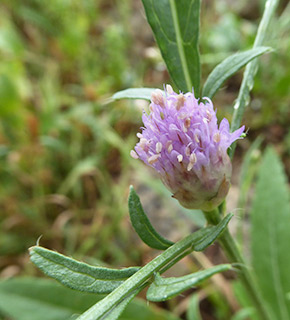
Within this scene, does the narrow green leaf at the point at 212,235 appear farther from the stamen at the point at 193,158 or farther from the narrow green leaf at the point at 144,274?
the stamen at the point at 193,158

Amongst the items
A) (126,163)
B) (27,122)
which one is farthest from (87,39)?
(126,163)

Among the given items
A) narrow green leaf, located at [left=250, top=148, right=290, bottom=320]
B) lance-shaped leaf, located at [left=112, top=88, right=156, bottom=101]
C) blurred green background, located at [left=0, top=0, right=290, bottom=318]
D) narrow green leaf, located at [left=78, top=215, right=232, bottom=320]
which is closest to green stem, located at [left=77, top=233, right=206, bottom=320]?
narrow green leaf, located at [left=78, top=215, right=232, bottom=320]

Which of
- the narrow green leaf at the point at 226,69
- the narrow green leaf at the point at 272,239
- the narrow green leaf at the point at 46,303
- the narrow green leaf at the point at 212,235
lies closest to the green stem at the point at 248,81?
the narrow green leaf at the point at 226,69

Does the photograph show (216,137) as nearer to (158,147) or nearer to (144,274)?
(158,147)

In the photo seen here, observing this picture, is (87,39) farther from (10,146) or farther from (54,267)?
Answer: (54,267)

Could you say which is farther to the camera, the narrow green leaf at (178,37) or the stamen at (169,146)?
the narrow green leaf at (178,37)

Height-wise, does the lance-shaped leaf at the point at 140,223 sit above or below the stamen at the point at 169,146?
below

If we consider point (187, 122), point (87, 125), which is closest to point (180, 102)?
point (187, 122)
